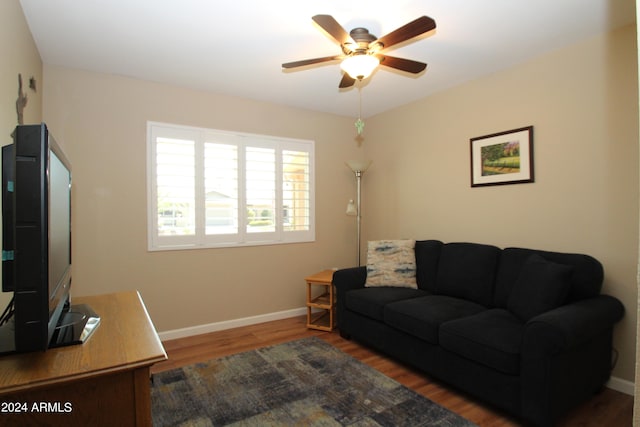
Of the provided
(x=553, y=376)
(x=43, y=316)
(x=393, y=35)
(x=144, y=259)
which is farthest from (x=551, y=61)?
(x=144, y=259)

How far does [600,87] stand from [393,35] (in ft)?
5.34

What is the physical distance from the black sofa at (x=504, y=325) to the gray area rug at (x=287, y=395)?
283 millimetres

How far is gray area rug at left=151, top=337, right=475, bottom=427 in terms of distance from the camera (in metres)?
2.01

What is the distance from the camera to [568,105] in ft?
8.32

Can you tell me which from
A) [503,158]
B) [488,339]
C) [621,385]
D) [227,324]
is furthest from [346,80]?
[621,385]

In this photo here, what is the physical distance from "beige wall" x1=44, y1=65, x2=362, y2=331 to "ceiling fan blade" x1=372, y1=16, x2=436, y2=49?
6.86 feet

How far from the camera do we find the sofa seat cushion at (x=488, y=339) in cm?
193

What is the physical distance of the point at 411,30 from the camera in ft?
6.05

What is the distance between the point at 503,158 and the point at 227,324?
312cm

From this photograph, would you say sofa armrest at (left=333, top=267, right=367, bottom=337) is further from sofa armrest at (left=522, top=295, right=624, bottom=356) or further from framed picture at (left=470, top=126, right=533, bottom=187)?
sofa armrest at (left=522, top=295, right=624, bottom=356)

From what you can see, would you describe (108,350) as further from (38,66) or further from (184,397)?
(38,66)

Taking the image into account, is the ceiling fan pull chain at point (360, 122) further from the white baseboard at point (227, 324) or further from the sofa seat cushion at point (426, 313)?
the white baseboard at point (227, 324)

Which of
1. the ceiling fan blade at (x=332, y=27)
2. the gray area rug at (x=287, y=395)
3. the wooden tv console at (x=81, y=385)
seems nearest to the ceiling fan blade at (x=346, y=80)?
the ceiling fan blade at (x=332, y=27)

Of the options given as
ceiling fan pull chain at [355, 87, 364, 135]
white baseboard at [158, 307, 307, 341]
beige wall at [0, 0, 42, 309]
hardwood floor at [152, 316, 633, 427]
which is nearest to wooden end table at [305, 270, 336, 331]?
hardwood floor at [152, 316, 633, 427]
